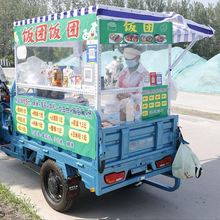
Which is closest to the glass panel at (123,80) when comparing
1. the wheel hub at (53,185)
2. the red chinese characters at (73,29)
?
the red chinese characters at (73,29)

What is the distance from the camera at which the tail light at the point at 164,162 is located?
15.0 feet

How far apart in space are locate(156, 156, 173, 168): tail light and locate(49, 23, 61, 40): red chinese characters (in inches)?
77.7

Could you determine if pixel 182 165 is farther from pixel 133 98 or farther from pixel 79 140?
pixel 79 140

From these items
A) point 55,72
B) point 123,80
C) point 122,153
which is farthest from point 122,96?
point 55,72

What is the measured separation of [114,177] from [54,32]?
6.04ft

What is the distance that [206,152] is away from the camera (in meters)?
7.17

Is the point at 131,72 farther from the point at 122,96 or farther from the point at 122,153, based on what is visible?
the point at 122,153

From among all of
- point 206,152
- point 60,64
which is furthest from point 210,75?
point 60,64

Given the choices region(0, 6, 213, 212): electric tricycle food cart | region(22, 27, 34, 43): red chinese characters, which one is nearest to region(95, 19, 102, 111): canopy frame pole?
region(0, 6, 213, 212): electric tricycle food cart

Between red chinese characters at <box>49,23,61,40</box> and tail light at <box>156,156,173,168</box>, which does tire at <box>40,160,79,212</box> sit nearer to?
tail light at <box>156,156,173,168</box>

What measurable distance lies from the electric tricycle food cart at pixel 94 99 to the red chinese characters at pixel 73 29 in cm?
1

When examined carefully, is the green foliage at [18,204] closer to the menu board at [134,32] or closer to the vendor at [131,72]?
the vendor at [131,72]

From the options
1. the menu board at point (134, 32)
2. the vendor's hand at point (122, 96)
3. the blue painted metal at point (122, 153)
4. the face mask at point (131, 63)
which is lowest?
the blue painted metal at point (122, 153)

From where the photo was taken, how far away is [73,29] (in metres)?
4.06
